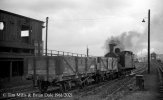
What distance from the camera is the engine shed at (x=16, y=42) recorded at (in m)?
26.6

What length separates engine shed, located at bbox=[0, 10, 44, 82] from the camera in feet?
87.4

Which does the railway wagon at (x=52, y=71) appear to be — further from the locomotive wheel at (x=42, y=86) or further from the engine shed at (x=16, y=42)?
the engine shed at (x=16, y=42)

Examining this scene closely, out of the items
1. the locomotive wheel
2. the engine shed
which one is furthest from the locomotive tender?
the engine shed

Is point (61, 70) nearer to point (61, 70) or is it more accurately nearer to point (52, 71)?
point (61, 70)

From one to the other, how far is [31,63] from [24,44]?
15254 millimetres

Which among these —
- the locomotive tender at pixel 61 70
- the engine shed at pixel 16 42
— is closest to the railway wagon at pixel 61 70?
the locomotive tender at pixel 61 70

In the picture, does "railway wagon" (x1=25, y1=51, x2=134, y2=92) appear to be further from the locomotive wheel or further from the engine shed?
the engine shed

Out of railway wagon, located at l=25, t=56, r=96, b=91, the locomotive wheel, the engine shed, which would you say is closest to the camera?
railway wagon, located at l=25, t=56, r=96, b=91

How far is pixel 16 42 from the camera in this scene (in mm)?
28516

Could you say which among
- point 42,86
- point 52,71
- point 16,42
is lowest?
point 42,86

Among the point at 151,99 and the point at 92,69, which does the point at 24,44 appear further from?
the point at 151,99

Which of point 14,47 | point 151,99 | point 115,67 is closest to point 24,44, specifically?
point 14,47

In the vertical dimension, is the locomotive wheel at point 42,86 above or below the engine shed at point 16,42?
below

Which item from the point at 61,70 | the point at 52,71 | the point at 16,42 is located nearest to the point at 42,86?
the point at 52,71
